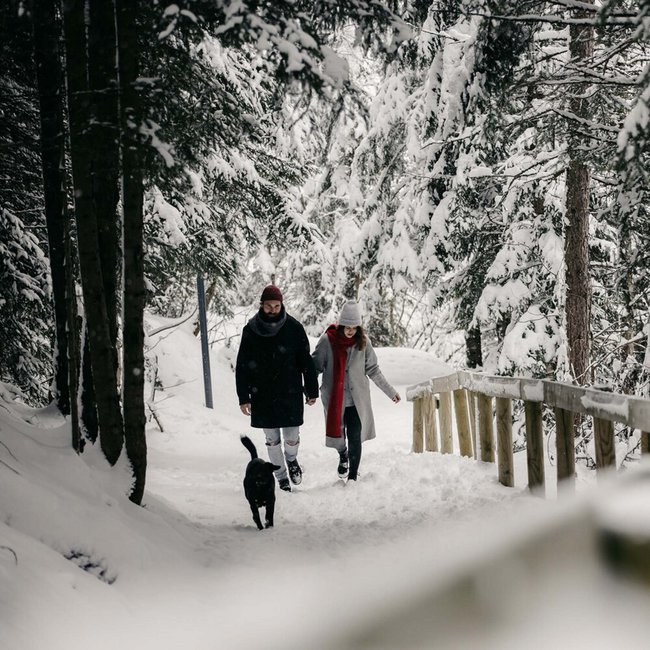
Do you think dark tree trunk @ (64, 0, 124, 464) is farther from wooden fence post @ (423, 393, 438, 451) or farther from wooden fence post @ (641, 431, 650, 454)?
wooden fence post @ (423, 393, 438, 451)

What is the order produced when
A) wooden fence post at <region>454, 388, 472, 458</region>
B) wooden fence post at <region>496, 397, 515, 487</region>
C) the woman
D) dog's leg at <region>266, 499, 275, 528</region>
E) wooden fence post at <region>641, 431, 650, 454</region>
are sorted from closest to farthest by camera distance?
wooden fence post at <region>641, 431, 650, 454</region> < dog's leg at <region>266, 499, 275, 528</region> < wooden fence post at <region>496, 397, 515, 487</region> < the woman < wooden fence post at <region>454, 388, 472, 458</region>

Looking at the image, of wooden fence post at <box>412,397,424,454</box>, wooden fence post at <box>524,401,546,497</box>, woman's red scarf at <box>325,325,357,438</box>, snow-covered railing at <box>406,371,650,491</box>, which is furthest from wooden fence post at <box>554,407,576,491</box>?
wooden fence post at <box>412,397,424,454</box>

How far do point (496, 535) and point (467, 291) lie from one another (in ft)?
30.0

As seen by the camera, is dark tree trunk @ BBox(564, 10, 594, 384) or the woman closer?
the woman

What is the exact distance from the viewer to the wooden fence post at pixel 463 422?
294 inches

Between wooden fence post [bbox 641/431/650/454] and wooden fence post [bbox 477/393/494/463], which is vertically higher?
wooden fence post [bbox 641/431/650/454]

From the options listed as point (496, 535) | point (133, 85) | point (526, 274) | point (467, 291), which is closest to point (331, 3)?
point (133, 85)

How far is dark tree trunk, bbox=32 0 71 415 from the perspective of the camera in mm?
5078

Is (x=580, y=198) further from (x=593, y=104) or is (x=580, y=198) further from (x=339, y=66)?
(x=339, y=66)

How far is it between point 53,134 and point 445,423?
18.5ft

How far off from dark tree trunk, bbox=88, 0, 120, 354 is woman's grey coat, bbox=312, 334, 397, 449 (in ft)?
9.09

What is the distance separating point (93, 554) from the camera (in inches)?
138

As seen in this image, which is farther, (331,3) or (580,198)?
(580,198)

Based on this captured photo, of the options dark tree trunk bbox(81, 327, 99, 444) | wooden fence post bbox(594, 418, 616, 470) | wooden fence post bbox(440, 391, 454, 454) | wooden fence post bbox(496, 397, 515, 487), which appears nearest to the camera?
wooden fence post bbox(594, 418, 616, 470)
